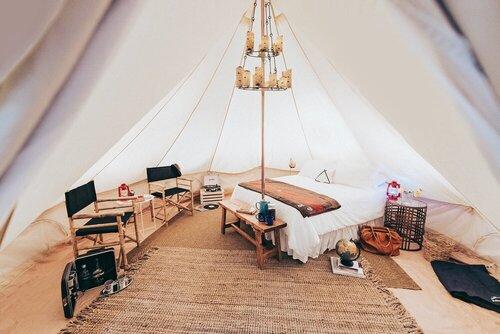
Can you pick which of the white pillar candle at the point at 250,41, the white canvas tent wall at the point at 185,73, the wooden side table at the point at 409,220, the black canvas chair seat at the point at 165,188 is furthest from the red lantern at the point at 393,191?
the black canvas chair seat at the point at 165,188

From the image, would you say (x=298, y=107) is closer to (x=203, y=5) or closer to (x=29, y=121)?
(x=203, y=5)

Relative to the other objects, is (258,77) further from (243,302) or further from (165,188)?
(165,188)

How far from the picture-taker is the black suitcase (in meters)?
2.16

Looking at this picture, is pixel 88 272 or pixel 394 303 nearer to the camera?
pixel 394 303

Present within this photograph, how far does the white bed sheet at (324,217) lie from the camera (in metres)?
2.81

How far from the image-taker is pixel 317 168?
424 centimetres

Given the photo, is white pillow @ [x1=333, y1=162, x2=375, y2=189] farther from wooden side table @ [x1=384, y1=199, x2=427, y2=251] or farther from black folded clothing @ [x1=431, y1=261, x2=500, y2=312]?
black folded clothing @ [x1=431, y1=261, x2=500, y2=312]

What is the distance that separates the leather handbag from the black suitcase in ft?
9.71

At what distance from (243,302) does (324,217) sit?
1336mm

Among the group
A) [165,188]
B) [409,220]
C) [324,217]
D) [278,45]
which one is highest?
[278,45]

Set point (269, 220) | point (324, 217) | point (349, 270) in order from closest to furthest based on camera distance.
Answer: point (349, 270), point (269, 220), point (324, 217)

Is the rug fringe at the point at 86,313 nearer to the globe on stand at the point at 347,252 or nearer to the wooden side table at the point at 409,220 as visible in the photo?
the globe on stand at the point at 347,252

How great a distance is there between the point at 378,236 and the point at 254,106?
2.66 meters

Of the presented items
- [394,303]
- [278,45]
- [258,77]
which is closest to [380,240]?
[394,303]
